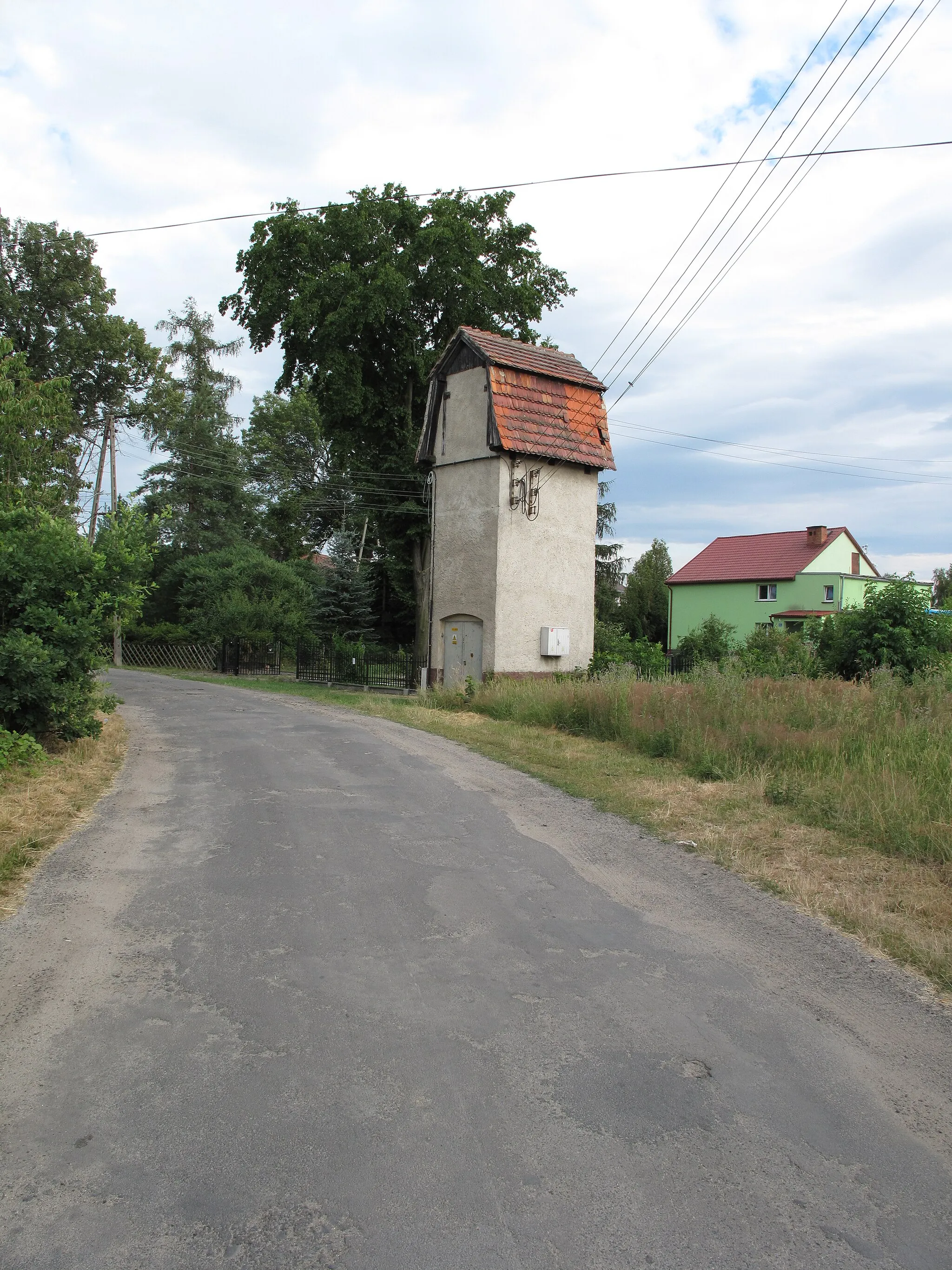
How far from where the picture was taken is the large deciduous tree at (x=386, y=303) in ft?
102

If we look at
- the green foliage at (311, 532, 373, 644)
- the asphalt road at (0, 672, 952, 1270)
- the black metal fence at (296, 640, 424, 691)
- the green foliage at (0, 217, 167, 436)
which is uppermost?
the green foliage at (0, 217, 167, 436)

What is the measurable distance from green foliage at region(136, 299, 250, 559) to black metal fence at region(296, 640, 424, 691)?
2346 centimetres

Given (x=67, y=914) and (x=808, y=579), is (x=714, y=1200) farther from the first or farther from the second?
(x=808, y=579)

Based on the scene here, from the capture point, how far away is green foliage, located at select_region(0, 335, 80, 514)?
54.4ft

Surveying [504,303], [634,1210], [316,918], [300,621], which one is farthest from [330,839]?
[300,621]

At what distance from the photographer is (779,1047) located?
14.0ft

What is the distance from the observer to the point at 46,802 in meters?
9.16

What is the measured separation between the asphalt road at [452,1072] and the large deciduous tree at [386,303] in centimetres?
2666

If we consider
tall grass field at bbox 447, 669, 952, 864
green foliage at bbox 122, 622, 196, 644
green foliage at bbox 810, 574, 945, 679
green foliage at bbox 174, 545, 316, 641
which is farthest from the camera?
green foliage at bbox 122, 622, 196, 644

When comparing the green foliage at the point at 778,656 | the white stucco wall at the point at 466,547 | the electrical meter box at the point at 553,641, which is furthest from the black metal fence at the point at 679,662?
the white stucco wall at the point at 466,547

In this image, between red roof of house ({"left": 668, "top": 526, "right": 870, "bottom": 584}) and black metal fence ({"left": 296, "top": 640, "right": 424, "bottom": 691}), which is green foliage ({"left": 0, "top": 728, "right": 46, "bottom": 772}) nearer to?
black metal fence ({"left": 296, "top": 640, "right": 424, "bottom": 691})

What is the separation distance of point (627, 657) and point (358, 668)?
894 cm

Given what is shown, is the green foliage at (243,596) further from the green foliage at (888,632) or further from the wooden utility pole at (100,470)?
the green foliage at (888,632)

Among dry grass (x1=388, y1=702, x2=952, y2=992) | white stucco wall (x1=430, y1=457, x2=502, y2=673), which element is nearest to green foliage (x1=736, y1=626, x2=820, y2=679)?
dry grass (x1=388, y1=702, x2=952, y2=992)
